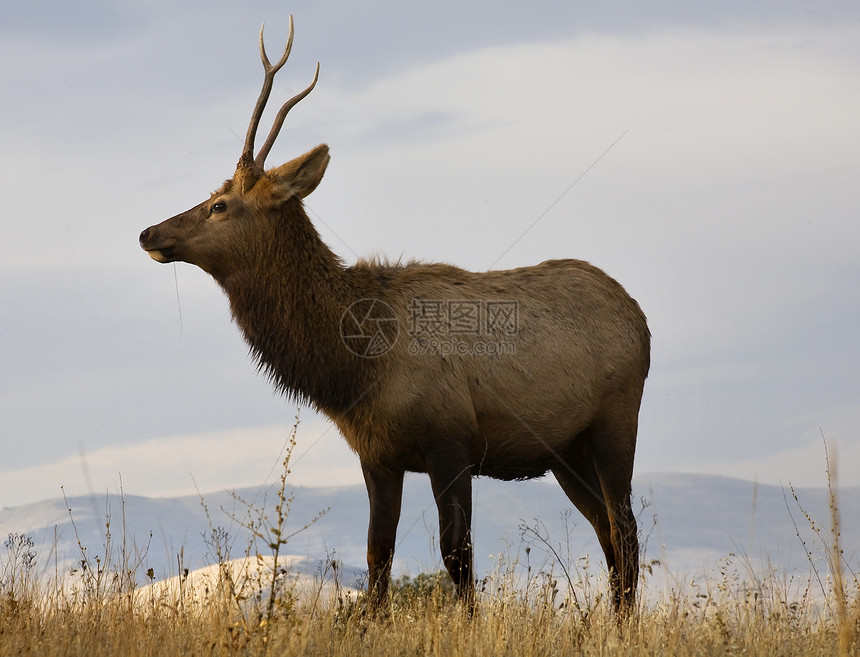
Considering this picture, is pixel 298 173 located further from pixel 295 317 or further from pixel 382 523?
pixel 382 523

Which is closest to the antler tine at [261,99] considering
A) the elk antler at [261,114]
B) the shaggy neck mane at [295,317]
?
the elk antler at [261,114]

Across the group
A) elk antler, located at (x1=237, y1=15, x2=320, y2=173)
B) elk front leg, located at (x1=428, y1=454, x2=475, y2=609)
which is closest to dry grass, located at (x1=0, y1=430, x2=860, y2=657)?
elk front leg, located at (x1=428, y1=454, x2=475, y2=609)

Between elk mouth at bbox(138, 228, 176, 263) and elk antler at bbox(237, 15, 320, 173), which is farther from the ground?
elk antler at bbox(237, 15, 320, 173)

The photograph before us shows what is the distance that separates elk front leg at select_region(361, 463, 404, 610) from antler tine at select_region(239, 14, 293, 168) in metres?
2.67

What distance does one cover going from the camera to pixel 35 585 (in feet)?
22.9

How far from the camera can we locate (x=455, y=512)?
7.22 metres

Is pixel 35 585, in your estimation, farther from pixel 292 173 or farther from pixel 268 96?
pixel 268 96

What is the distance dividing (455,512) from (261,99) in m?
3.86

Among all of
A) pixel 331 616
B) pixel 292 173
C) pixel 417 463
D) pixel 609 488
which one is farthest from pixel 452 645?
pixel 292 173

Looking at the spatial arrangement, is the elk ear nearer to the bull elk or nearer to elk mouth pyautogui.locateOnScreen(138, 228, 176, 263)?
the bull elk

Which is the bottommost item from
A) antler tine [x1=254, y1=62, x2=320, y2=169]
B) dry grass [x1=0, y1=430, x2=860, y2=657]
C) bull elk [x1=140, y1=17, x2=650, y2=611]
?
dry grass [x1=0, y1=430, x2=860, y2=657]

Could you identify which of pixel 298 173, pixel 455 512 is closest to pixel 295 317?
pixel 298 173

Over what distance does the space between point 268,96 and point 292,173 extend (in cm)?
115

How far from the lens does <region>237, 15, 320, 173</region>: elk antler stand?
8.07m
